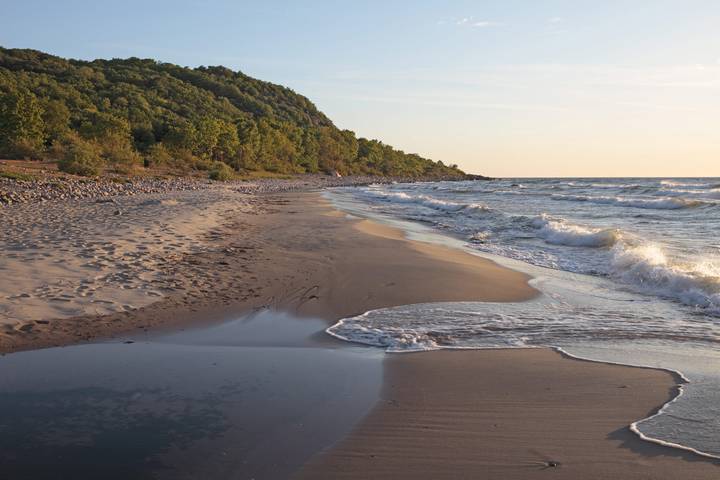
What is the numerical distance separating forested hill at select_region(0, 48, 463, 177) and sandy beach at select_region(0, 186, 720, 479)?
2334 cm

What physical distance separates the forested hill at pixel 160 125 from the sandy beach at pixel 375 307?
2334 centimetres

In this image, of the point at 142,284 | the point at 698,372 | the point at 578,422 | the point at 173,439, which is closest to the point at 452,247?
the point at 142,284

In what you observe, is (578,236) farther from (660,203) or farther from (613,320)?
(660,203)

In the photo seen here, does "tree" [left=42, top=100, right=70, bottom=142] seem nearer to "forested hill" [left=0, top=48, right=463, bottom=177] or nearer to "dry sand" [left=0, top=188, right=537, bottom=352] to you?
"forested hill" [left=0, top=48, right=463, bottom=177]

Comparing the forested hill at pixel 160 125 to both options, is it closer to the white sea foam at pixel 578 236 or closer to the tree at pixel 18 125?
the tree at pixel 18 125

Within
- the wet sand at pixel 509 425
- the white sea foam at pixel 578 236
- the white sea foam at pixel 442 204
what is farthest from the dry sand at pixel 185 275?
the white sea foam at pixel 442 204

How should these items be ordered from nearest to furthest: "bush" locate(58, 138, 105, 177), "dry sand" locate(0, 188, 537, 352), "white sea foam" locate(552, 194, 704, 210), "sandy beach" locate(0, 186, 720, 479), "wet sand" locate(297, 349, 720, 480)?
1. "wet sand" locate(297, 349, 720, 480)
2. "sandy beach" locate(0, 186, 720, 479)
3. "dry sand" locate(0, 188, 537, 352)
4. "white sea foam" locate(552, 194, 704, 210)
5. "bush" locate(58, 138, 105, 177)

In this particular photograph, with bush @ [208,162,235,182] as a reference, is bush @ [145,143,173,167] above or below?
above

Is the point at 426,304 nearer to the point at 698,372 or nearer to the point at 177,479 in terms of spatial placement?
the point at 698,372

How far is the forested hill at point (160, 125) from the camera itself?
36.5 metres

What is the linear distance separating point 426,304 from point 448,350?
1893 millimetres

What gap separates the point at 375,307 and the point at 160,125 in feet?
196

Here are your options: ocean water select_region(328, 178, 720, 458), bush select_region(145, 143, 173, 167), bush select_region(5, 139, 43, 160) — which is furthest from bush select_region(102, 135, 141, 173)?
ocean water select_region(328, 178, 720, 458)

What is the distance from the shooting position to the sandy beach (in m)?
2.88
